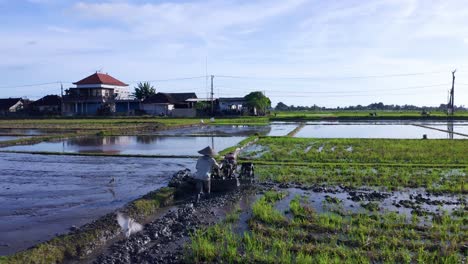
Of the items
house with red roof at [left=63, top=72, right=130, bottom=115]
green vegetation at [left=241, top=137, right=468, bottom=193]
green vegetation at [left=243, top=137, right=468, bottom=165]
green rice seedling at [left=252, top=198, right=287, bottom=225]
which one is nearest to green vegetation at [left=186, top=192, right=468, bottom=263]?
green rice seedling at [left=252, top=198, right=287, bottom=225]

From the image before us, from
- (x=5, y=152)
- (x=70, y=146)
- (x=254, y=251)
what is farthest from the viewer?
(x=70, y=146)

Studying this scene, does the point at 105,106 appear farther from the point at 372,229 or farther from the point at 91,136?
the point at 372,229

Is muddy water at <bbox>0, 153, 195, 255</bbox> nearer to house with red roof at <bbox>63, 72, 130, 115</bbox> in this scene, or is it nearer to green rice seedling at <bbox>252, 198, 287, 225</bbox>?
green rice seedling at <bbox>252, 198, 287, 225</bbox>

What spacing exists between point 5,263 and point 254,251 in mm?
2918

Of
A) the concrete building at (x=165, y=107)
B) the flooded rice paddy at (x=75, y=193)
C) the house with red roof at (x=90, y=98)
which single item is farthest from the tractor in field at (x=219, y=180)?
the house with red roof at (x=90, y=98)

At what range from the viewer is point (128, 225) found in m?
6.87

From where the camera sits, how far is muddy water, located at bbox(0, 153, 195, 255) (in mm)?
6981

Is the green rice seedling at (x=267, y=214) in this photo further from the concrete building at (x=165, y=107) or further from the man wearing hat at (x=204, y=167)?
the concrete building at (x=165, y=107)

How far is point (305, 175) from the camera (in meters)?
11.5

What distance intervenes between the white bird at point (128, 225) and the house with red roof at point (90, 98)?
45.7 metres

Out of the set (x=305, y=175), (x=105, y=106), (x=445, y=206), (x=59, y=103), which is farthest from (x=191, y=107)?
(x=445, y=206)

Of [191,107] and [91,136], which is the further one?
[191,107]

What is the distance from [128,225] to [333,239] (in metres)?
3.18

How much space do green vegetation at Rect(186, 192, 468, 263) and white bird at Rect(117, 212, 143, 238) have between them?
1013mm
